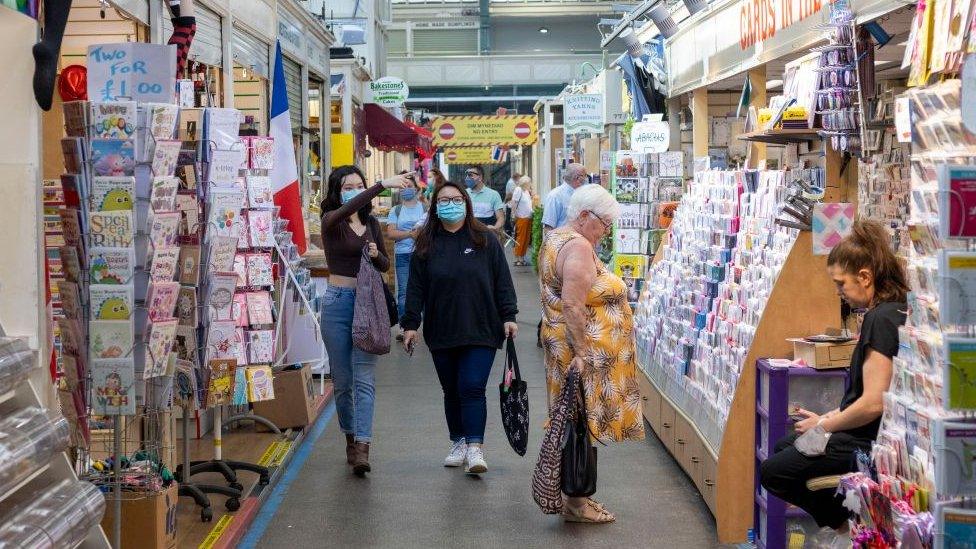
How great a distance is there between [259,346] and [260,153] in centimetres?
133

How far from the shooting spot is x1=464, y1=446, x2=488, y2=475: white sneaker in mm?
7480

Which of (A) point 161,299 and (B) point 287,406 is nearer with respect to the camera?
(A) point 161,299

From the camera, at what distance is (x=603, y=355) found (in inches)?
249

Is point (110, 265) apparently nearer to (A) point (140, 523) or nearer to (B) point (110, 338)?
(B) point (110, 338)

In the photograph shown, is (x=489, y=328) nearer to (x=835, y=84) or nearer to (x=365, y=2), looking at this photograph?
(x=835, y=84)

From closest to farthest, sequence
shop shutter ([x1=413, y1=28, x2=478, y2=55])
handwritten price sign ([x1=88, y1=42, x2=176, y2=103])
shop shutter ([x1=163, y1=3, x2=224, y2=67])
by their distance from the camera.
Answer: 1. handwritten price sign ([x1=88, y1=42, x2=176, y2=103])
2. shop shutter ([x1=163, y1=3, x2=224, y2=67])
3. shop shutter ([x1=413, y1=28, x2=478, y2=55])

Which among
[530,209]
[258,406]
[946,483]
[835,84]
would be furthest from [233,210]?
[530,209]

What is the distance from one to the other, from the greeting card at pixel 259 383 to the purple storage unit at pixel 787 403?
331 centimetres

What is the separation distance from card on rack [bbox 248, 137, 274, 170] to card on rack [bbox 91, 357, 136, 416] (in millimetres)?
3029

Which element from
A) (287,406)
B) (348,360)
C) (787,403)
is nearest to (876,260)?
(787,403)

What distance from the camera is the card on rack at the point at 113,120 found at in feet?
17.7

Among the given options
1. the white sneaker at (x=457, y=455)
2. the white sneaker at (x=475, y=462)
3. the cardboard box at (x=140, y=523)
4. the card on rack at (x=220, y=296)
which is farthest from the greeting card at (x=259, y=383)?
the cardboard box at (x=140, y=523)

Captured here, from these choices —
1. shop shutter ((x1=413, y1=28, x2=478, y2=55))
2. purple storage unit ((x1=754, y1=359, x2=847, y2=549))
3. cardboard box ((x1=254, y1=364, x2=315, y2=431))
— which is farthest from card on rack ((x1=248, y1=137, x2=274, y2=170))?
shop shutter ((x1=413, y1=28, x2=478, y2=55))

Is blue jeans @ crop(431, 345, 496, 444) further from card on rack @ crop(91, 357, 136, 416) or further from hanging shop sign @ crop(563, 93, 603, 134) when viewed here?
hanging shop sign @ crop(563, 93, 603, 134)
